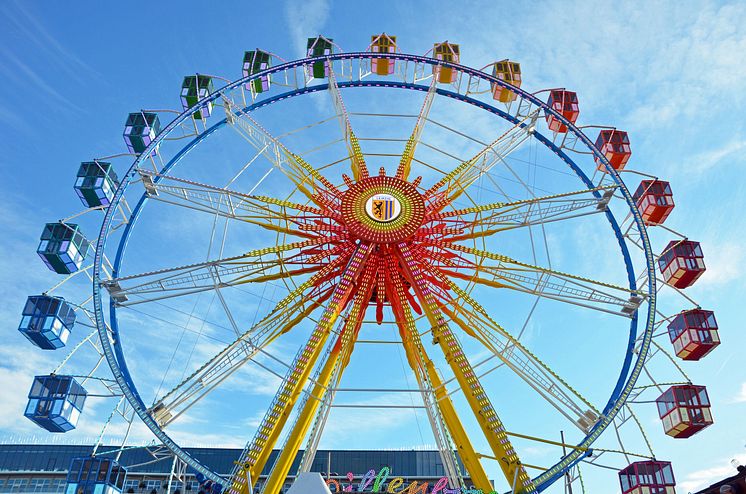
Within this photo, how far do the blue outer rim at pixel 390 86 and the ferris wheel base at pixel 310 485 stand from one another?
5.49 meters

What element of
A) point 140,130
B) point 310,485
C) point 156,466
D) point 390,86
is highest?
point 390,86

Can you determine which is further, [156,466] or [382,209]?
[156,466]

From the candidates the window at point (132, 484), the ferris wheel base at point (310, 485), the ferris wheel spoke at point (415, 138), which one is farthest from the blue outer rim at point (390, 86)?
the window at point (132, 484)

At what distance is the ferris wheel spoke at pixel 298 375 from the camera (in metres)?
18.2

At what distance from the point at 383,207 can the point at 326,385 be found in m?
6.29

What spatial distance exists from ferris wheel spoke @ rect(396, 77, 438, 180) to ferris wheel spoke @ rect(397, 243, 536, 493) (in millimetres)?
3332

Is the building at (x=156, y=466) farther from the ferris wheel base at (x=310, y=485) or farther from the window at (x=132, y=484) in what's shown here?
the ferris wheel base at (x=310, y=485)

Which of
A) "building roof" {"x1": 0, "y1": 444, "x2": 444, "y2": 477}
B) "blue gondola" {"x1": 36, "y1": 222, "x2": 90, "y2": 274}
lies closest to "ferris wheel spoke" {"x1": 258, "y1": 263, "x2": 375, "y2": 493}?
"blue gondola" {"x1": 36, "y1": 222, "x2": 90, "y2": 274}

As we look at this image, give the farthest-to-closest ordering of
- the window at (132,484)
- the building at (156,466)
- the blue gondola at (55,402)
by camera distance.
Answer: the building at (156,466) → the window at (132,484) → the blue gondola at (55,402)

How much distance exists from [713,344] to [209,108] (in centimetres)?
2013

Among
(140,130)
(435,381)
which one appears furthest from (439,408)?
(140,130)

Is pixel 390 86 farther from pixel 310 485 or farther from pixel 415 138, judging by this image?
pixel 310 485

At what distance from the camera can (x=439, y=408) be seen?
66.2ft

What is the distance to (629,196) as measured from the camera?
2336cm
